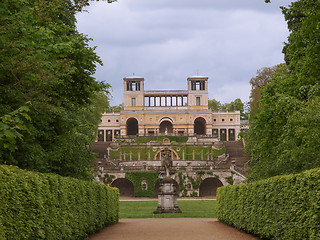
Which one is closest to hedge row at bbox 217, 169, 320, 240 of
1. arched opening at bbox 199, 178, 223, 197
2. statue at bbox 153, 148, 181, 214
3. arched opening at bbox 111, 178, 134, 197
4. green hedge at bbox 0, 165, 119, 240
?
green hedge at bbox 0, 165, 119, 240

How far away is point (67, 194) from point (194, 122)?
81.0 meters

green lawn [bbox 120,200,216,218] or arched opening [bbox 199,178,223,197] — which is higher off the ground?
arched opening [bbox 199,178,223,197]

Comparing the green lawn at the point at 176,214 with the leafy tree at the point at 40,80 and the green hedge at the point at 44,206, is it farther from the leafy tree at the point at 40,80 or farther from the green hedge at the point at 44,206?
the green hedge at the point at 44,206

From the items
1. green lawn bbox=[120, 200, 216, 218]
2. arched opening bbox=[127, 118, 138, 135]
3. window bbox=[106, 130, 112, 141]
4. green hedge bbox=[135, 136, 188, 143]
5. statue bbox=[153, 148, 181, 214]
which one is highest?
arched opening bbox=[127, 118, 138, 135]

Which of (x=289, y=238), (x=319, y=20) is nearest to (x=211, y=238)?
(x=289, y=238)

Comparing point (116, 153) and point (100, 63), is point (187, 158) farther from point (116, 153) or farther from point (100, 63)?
point (100, 63)

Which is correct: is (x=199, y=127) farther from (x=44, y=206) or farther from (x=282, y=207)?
(x=44, y=206)

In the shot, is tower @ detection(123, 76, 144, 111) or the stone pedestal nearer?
the stone pedestal

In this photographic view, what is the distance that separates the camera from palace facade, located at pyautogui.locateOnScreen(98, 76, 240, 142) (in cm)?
8906

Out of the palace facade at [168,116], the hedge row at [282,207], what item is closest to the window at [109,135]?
the palace facade at [168,116]

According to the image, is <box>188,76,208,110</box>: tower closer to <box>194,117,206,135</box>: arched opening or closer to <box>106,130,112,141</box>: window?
<box>194,117,206,135</box>: arched opening

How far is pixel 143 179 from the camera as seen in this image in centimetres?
5875

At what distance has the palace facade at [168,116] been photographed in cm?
8906

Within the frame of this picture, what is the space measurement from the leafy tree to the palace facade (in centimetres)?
7018
